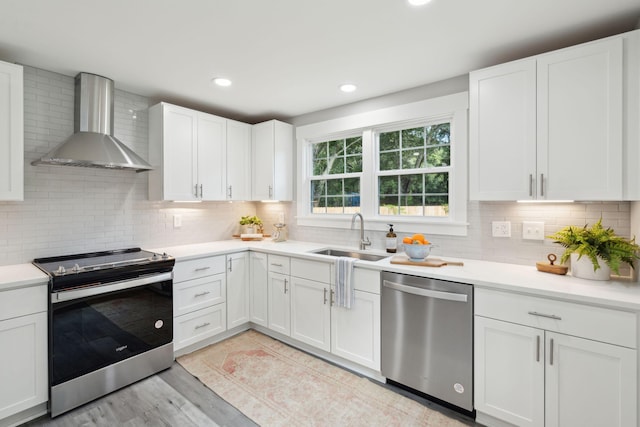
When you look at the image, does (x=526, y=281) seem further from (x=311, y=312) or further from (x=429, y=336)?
(x=311, y=312)

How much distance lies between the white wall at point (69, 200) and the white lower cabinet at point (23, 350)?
0.69 metres

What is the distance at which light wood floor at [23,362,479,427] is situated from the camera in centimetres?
197

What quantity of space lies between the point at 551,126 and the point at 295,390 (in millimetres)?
2499

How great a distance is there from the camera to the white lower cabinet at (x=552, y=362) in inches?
60.4

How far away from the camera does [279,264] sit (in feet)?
9.87

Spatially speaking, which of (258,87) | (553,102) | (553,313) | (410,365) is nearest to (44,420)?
(410,365)

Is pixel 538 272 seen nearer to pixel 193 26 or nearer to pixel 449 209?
pixel 449 209

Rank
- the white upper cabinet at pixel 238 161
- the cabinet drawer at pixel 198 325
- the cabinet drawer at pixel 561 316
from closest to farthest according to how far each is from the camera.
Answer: the cabinet drawer at pixel 561 316 → the cabinet drawer at pixel 198 325 → the white upper cabinet at pixel 238 161

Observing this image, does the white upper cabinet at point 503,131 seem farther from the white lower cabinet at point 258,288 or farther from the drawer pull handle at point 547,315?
the white lower cabinet at point 258,288

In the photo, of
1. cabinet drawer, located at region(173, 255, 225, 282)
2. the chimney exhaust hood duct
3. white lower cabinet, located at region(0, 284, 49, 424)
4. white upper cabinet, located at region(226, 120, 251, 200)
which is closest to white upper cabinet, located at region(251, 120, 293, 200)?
white upper cabinet, located at region(226, 120, 251, 200)

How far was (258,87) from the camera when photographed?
9.45ft

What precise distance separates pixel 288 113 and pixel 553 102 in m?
2.57

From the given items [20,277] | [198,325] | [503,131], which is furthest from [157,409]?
[503,131]

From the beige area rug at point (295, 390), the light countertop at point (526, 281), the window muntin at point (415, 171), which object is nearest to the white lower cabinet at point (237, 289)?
the beige area rug at point (295, 390)
